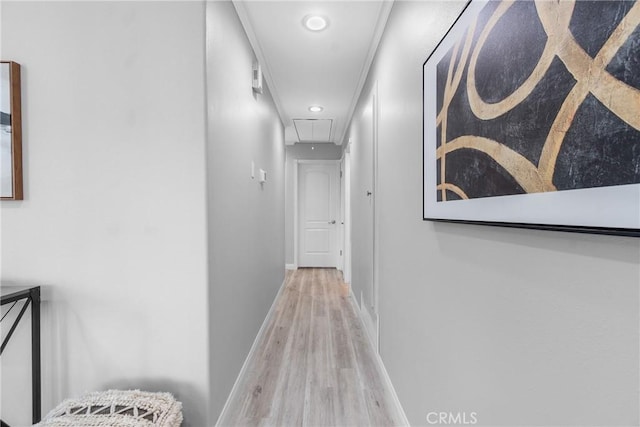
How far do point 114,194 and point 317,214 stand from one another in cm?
451

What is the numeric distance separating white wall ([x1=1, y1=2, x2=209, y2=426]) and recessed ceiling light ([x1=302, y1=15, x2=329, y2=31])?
97 centimetres

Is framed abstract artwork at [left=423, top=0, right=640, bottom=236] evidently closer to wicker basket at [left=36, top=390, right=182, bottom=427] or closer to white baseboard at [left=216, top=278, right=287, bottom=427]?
wicker basket at [left=36, top=390, right=182, bottom=427]

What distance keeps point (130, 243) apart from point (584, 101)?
65.6 inches

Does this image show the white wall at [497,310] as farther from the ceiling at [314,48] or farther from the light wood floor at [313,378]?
the ceiling at [314,48]

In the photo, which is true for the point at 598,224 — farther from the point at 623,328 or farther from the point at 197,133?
the point at 197,133

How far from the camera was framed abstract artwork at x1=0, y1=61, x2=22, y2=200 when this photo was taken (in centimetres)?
143

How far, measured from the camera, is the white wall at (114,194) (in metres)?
1.42

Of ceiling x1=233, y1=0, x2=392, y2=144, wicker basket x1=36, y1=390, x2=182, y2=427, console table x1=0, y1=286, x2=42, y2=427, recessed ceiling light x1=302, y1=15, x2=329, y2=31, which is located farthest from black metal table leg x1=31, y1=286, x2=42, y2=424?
recessed ceiling light x1=302, y1=15, x2=329, y2=31

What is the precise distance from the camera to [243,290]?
2102 millimetres

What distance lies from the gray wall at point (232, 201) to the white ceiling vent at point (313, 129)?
177cm

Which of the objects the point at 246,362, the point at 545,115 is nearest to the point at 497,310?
the point at 545,115

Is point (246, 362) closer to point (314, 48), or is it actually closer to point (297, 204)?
point (314, 48)

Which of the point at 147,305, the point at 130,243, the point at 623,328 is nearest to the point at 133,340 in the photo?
the point at 147,305

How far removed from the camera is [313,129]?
16.2 feet
